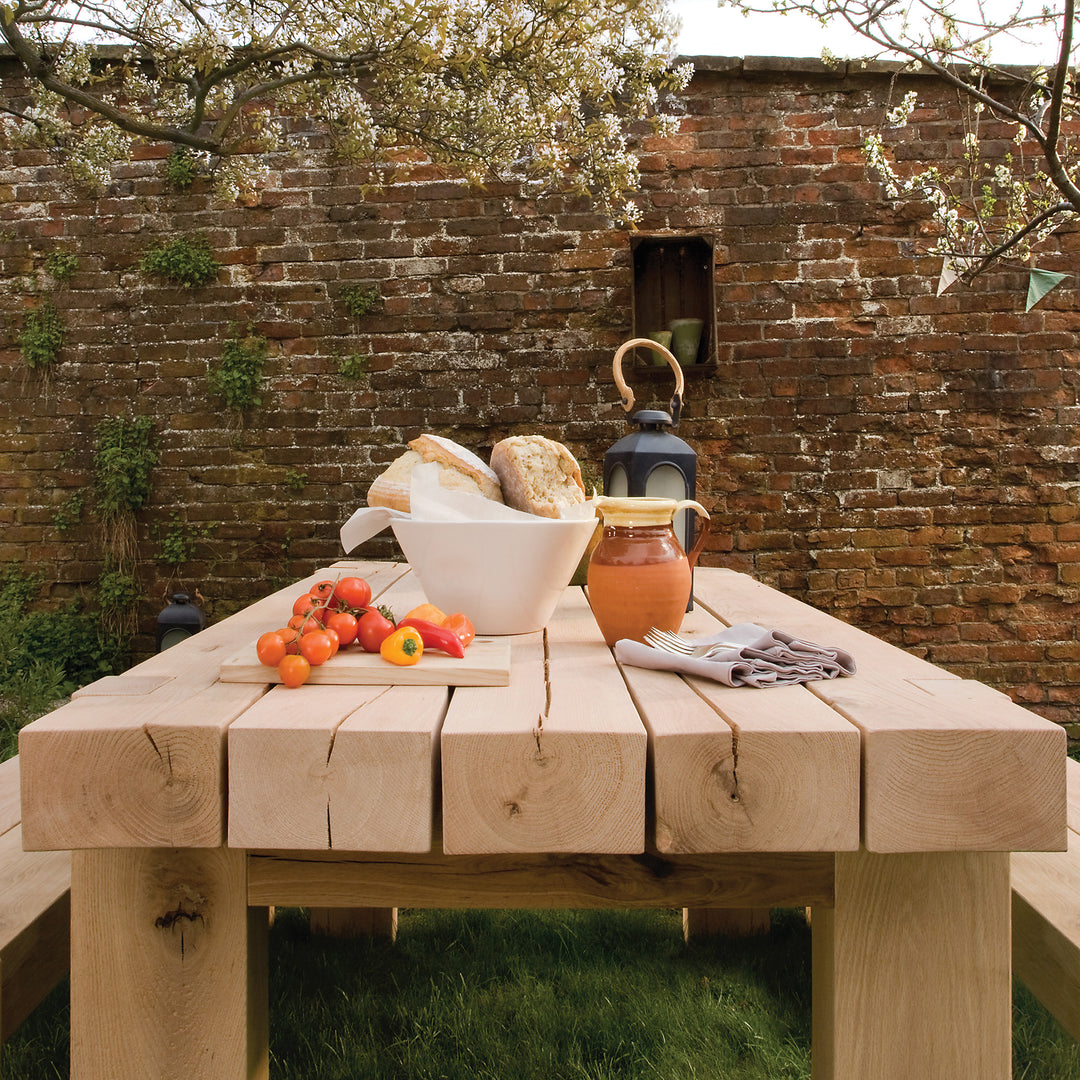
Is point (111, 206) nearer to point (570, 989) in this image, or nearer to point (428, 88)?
point (428, 88)

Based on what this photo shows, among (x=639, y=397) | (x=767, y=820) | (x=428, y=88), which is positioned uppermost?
(x=428, y=88)

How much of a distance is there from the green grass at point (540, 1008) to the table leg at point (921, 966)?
0.65 metres

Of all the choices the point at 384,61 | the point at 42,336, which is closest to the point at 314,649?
the point at 384,61

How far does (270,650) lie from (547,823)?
37cm

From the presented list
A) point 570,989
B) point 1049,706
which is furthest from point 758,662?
point 1049,706

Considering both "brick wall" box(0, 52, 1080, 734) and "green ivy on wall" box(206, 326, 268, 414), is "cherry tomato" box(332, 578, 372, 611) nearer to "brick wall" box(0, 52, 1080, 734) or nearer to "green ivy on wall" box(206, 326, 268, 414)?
"brick wall" box(0, 52, 1080, 734)

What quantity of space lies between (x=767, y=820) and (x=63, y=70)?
2489mm

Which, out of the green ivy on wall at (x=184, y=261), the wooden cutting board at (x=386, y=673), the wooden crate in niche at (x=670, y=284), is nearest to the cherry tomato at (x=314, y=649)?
the wooden cutting board at (x=386, y=673)

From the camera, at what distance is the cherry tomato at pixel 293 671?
90cm

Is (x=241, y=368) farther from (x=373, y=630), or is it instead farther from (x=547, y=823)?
(x=547, y=823)

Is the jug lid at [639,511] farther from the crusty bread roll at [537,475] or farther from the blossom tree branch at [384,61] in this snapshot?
the blossom tree branch at [384,61]

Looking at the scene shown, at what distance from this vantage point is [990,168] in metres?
3.11

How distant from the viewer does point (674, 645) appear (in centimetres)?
102

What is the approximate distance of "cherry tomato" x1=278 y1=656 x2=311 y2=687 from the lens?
90 cm
